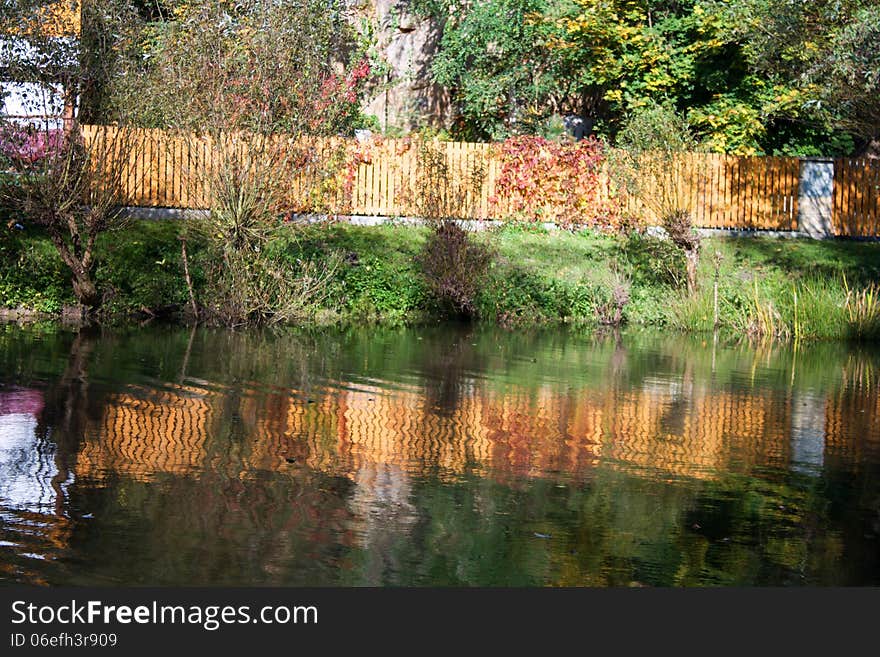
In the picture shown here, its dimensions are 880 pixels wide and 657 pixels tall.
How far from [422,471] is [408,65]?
1025 inches

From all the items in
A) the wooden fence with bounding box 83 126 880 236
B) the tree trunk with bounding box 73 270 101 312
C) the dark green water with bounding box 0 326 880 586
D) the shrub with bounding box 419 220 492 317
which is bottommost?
the dark green water with bounding box 0 326 880 586

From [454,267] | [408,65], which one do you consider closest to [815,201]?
[454,267]

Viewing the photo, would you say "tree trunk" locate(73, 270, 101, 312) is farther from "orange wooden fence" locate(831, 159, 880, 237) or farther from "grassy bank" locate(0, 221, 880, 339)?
"orange wooden fence" locate(831, 159, 880, 237)

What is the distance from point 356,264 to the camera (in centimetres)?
2183

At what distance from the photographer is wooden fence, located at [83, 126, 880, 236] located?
24719mm

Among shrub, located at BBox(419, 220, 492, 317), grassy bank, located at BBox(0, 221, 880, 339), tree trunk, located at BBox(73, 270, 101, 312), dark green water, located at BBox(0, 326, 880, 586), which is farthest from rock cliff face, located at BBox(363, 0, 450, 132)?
dark green water, located at BBox(0, 326, 880, 586)

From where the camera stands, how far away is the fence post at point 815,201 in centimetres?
2748

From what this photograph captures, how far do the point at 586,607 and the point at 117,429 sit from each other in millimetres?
5345

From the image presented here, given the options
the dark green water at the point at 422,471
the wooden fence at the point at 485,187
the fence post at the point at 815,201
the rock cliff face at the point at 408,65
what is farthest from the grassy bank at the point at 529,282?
the rock cliff face at the point at 408,65

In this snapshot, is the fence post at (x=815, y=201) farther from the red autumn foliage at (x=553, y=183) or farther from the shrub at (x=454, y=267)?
the shrub at (x=454, y=267)

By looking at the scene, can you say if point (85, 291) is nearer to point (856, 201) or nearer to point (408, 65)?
point (408, 65)

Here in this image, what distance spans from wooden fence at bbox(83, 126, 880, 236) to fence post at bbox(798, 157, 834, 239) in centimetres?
11

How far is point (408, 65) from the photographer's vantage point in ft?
111

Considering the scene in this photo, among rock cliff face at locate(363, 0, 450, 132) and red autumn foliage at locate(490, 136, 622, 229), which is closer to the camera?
red autumn foliage at locate(490, 136, 622, 229)
